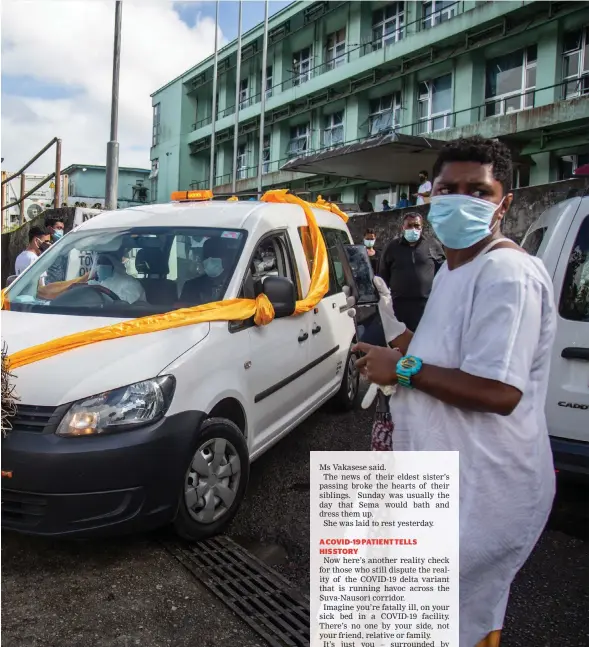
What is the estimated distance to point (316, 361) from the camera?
438cm

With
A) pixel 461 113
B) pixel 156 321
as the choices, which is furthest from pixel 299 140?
pixel 156 321

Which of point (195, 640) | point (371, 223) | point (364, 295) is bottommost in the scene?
point (195, 640)

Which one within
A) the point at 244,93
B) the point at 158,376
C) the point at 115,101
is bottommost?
the point at 158,376

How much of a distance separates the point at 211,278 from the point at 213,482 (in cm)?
111

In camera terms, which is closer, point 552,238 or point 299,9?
point 552,238

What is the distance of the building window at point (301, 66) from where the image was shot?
2475 centimetres

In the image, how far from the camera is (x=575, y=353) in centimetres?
297

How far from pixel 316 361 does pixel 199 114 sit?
95.2ft

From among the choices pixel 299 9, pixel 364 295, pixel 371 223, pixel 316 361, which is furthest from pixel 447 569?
pixel 299 9

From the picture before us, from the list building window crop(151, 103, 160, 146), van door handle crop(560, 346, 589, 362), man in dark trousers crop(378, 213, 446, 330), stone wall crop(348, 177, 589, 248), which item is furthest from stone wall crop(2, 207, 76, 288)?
building window crop(151, 103, 160, 146)

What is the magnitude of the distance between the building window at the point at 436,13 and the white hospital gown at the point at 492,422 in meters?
19.3

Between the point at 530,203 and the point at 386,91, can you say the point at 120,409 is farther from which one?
the point at 386,91

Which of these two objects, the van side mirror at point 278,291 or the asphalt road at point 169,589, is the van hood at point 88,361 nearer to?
the van side mirror at point 278,291

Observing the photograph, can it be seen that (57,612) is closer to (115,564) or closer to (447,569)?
(115,564)
